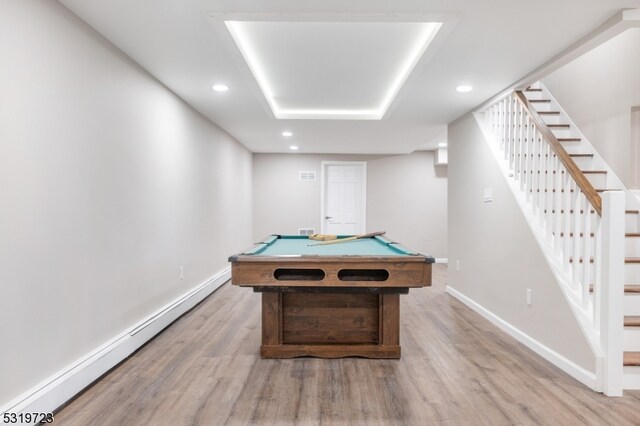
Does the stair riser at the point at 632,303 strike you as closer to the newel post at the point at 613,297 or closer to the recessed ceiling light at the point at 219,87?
the newel post at the point at 613,297

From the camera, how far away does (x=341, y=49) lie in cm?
281

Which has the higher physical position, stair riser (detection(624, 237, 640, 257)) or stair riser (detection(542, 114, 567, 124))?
stair riser (detection(542, 114, 567, 124))

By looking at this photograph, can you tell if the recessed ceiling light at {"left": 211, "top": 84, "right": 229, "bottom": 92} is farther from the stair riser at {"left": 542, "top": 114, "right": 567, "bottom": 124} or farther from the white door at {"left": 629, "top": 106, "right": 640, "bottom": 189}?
the white door at {"left": 629, "top": 106, "right": 640, "bottom": 189}

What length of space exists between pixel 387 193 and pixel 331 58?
15.5ft

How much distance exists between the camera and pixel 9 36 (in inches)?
65.4

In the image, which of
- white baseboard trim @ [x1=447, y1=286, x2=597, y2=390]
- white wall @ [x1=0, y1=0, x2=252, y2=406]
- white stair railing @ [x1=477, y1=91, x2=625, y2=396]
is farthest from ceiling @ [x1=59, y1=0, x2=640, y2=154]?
white baseboard trim @ [x1=447, y1=286, x2=597, y2=390]

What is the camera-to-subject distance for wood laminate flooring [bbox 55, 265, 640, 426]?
187 cm

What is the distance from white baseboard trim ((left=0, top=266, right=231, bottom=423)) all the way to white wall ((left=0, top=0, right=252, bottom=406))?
46 mm

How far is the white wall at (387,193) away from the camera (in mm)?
7406

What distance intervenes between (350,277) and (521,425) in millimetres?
1210

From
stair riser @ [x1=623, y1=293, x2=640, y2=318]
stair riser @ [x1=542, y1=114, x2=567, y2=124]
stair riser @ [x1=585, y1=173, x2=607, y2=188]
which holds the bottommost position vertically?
stair riser @ [x1=623, y1=293, x2=640, y2=318]

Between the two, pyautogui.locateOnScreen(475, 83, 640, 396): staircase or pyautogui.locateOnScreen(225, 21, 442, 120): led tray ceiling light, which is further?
pyautogui.locateOnScreen(225, 21, 442, 120): led tray ceiling light

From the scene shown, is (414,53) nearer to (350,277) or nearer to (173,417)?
(350,277)

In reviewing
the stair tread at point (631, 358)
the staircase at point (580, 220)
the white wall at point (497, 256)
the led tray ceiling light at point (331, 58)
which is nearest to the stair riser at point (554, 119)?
the staircase at point (580, 220)
